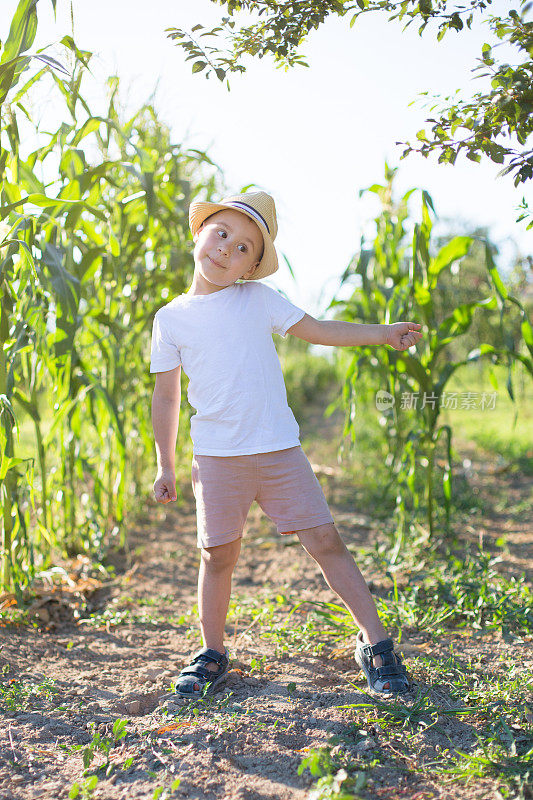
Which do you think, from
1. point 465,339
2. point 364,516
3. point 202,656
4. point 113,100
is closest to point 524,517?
point 364,516

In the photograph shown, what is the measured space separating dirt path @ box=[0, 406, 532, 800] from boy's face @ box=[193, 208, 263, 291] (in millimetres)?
1033

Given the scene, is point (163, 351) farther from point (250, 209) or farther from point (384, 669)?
point (384, 669)

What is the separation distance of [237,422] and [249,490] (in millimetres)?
186

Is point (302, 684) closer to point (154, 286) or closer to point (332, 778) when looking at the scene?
point (332, 778)

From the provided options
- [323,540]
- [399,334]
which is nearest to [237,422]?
[323,540]

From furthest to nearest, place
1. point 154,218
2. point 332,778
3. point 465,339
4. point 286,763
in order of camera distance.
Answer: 1. point 465,339
2. point 154,218
3. point 286,763
4. point 332,778

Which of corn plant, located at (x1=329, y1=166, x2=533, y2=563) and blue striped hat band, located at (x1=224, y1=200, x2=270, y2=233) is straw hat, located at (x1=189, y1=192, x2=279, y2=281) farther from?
corn plant, located at (x1=329, y1=166, x2=533, y2=563)

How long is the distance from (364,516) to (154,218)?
5.78ft

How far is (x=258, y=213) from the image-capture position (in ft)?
5.58

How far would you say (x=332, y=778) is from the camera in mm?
1255

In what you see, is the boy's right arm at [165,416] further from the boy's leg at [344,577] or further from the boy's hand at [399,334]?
the boy's hand at [399,334]

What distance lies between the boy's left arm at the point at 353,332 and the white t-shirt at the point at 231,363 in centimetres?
4

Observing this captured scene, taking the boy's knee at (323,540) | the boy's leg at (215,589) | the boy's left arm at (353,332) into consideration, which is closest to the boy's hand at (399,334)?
the boy's left arm at (353,332)

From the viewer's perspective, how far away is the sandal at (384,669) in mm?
1618
